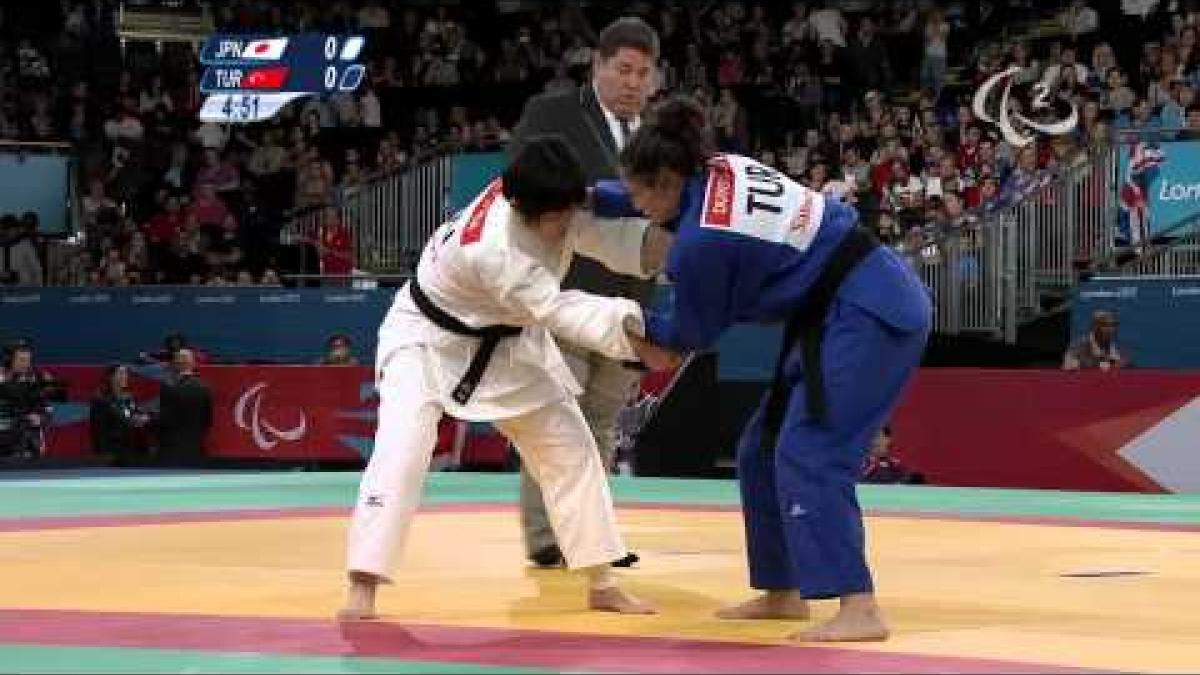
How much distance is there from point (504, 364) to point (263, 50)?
51.1ft

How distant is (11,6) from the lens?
89.1 feet

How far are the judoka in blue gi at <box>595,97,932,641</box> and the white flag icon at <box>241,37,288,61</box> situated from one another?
16004 mm

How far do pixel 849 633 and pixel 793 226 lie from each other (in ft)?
3.64

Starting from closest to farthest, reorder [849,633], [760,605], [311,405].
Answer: [849,633] < [760,605] < [311,405]

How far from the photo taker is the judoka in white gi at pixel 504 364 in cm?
597

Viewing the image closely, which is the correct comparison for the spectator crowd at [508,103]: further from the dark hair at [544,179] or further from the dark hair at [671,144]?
the dark hair at [671,144]

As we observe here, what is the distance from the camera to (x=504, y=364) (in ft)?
20.9

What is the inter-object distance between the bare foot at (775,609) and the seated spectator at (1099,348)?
8568mm

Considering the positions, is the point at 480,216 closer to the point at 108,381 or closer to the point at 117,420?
the point at 117,420

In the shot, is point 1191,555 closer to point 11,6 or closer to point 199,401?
point 199,401

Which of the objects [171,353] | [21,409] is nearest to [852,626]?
[21,409]

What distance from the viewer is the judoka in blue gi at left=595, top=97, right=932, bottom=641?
218 inches

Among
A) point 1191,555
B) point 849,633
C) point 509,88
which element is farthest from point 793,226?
point 509,88

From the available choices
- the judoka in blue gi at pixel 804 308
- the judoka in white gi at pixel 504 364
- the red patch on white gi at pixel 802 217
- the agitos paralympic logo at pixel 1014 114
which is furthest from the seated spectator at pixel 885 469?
the red patch on white gi at pixel 802 217
